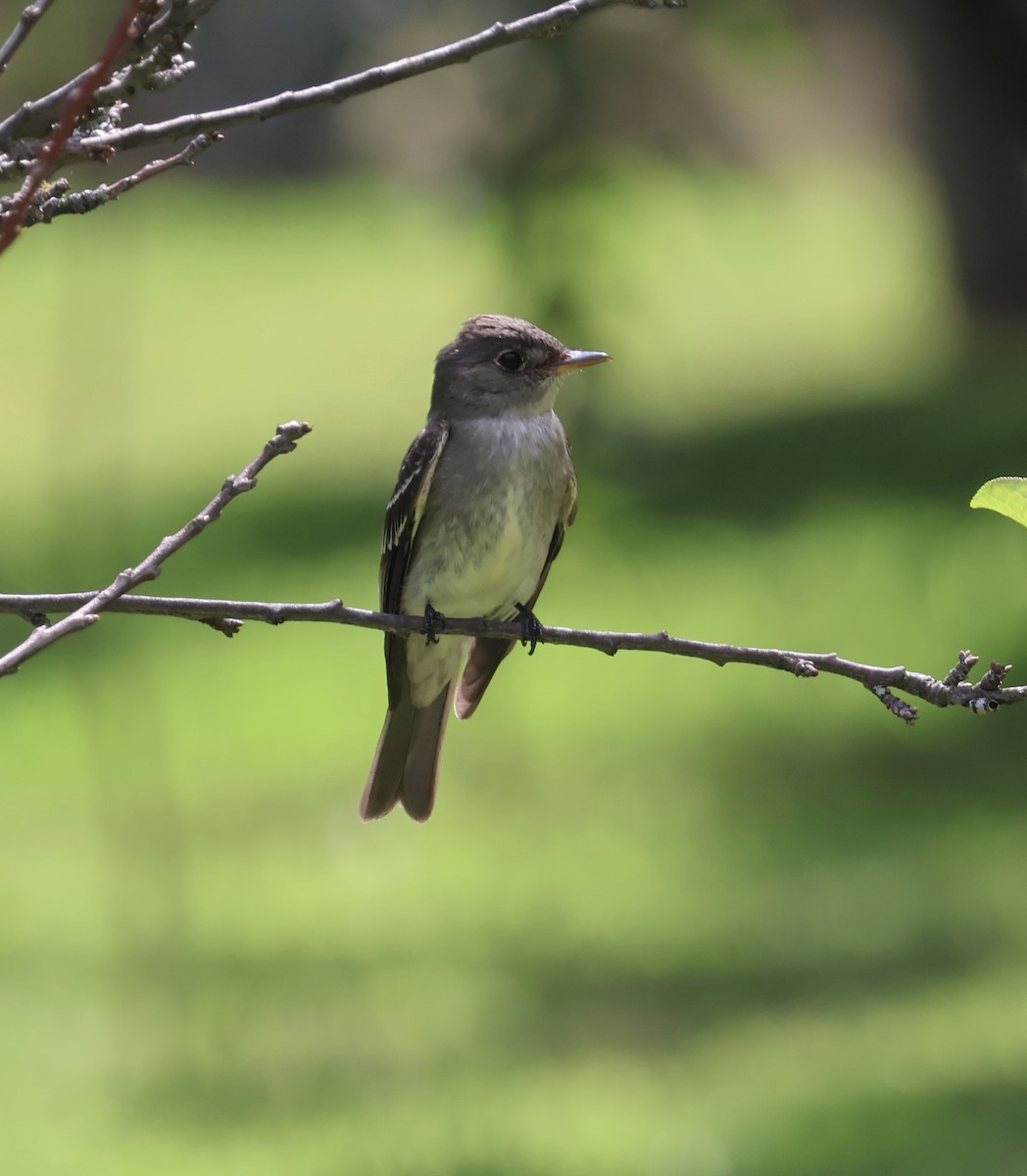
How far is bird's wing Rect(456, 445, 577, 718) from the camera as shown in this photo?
479 cm

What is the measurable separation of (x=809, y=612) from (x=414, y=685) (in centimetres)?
555

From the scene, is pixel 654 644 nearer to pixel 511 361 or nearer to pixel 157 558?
pixel 157 558

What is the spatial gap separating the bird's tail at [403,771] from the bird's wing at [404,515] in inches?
5.3

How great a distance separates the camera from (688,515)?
11.8 meters

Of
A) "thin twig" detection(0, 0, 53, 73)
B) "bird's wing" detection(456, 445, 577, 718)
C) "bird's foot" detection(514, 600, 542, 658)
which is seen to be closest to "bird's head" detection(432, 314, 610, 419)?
"bird's wing" detection(456, 445, 577, 718)

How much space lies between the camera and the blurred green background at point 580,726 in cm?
608

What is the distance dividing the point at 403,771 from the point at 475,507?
2.48ft

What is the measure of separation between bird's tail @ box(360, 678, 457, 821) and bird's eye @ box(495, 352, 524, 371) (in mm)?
968

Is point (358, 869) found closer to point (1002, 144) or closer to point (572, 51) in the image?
point (572, 51)

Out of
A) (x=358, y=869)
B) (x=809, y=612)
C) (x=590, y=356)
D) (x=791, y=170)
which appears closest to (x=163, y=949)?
(x=358, y=869)

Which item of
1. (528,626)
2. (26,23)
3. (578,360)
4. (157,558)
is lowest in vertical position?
(157,558)

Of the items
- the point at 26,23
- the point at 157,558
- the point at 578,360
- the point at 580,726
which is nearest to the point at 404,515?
the point at 578,360

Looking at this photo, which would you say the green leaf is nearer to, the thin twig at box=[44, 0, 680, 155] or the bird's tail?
the thin twig at box=[44, 0, 680, 155]

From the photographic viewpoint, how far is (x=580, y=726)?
958cm
